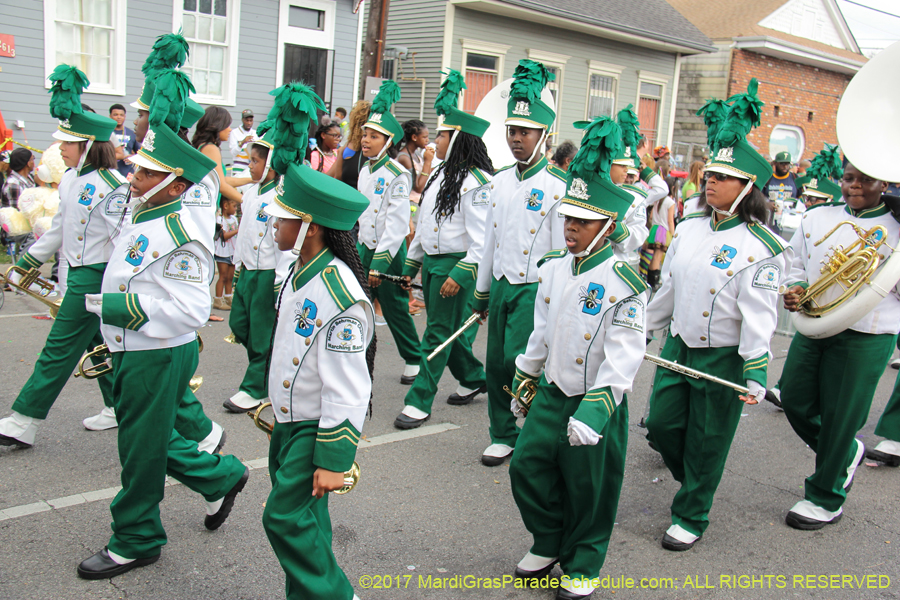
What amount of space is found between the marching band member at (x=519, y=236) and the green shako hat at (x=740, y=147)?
1117 millimetres

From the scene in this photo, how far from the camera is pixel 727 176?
412cm

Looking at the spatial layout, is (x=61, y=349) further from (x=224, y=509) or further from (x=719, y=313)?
(x=719, y=313)

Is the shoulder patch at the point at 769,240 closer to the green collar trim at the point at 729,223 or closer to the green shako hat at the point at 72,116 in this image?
the green collar trim at the point at 729,223

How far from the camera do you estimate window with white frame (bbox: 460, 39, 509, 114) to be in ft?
60.0

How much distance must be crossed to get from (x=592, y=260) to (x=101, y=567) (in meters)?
2.59

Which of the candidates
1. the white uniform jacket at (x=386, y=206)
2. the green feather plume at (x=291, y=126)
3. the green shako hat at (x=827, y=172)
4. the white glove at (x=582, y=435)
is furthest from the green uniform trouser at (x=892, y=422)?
the green feather plume at (x=291, y=126)

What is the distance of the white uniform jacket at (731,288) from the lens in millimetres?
3984

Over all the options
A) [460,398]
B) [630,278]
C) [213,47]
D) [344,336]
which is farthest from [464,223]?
[213,47]

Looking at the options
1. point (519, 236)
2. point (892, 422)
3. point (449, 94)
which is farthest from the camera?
point (449, 94)

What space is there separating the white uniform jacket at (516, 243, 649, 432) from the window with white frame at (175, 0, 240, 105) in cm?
1183

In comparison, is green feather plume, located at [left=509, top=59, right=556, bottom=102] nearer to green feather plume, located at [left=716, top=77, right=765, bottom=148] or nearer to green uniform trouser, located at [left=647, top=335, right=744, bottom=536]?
green feather plume, located at [left=716, top=77, right=765, bottom=148]

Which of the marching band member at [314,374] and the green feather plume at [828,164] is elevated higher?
the green feather plume at [828,164]

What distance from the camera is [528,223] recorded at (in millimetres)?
5062

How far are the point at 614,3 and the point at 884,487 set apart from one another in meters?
18.9
